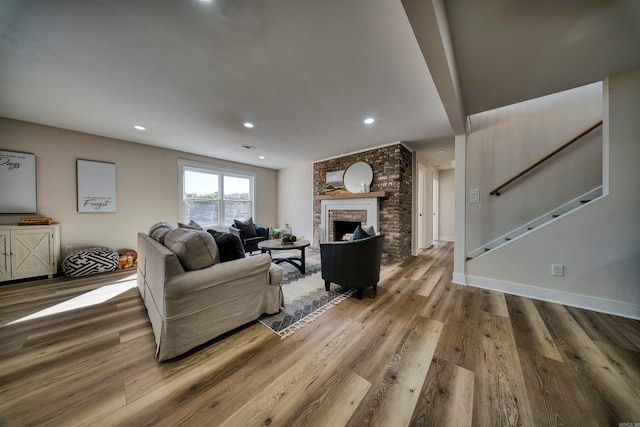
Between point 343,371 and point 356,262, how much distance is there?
1173mm

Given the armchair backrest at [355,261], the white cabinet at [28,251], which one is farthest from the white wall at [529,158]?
the white cabinet at [28,251]

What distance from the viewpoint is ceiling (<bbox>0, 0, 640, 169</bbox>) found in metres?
1.36

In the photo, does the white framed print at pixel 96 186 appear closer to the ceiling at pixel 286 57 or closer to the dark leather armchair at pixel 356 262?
the ceiling at pixel 286 57

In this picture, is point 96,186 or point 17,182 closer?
point 17,182

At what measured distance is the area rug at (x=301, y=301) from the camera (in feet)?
6.34

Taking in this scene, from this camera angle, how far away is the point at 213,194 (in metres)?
5.29

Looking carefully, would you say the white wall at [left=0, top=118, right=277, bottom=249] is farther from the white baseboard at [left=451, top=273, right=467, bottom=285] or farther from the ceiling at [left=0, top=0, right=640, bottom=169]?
the white baseboard at [left=451, top=273, right=467, bottom=285]

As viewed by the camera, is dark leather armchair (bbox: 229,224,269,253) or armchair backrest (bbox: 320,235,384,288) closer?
armchair backrest (bbox: 320,235,384,288)

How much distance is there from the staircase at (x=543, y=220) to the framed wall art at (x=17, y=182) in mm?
6788

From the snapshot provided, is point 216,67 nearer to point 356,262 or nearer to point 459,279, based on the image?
point 356,262

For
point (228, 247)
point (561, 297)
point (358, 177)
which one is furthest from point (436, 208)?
point (228, 247)

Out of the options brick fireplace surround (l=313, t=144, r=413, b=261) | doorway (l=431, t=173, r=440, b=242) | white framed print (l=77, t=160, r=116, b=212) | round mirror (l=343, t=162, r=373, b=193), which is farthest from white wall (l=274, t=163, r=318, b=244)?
doorway (l=431, t=173, r=440, b=242)

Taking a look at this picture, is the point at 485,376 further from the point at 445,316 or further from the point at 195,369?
the point at 195,369

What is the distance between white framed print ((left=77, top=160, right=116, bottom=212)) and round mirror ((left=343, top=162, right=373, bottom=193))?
182 inches
